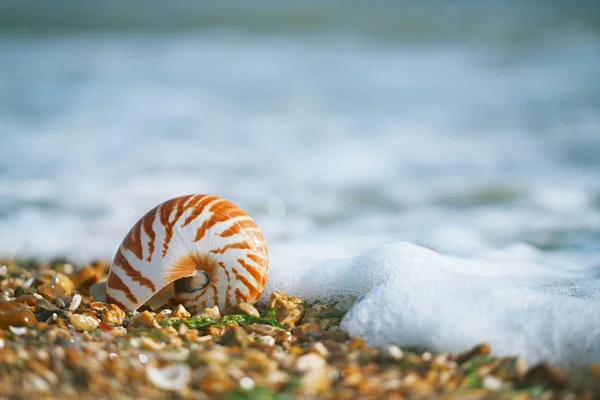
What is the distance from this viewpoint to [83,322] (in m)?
2.75

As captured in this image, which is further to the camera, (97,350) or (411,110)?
(411,110)

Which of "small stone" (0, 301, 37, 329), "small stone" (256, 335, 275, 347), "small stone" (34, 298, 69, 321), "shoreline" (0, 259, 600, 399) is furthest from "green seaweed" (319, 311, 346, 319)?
"small stone" (0, 301, 37, 329)

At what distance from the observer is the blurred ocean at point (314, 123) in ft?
17.8

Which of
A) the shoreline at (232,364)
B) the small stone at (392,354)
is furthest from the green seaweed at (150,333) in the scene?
the small stone at (392,354)

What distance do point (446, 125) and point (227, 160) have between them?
351cm

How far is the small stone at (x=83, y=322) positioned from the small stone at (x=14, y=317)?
15 cm

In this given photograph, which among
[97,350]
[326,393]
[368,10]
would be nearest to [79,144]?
[97,350]

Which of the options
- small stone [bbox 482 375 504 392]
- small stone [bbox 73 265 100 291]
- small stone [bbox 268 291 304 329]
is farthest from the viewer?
small stone [bbox 73 265 100 291]

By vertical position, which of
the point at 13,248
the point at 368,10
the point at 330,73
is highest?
the point at 368,10

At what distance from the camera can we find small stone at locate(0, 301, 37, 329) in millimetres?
2619

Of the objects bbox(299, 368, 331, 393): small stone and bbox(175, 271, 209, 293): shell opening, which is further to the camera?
bbox(175, 271, 209, 293): shell opening

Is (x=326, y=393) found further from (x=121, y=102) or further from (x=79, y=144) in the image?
(x=121, y=102)

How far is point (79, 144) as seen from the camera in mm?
8125

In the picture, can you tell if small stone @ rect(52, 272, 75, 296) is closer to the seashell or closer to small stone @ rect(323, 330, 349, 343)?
the seashell
